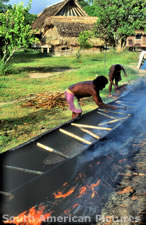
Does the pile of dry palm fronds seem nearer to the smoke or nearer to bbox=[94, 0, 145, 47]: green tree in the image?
the smoke

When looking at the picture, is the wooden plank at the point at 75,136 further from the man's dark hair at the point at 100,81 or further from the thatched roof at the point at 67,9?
the thatched roof at the point at 67,9

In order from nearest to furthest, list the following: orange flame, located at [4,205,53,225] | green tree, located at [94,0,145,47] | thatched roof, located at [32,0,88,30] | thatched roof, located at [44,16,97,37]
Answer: orange flame, located at [4,205,53,225], green tree, located at [94,0,145,47], thatched roof, located at [44,16,97,37], thatched roof, located at [32,0,88,30]

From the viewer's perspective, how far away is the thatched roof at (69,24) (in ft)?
98.4

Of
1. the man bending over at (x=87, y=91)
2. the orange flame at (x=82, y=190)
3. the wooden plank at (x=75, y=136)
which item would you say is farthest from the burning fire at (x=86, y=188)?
the man bending over at (x=87, y=91)

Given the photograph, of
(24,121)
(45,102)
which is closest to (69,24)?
(45,102)

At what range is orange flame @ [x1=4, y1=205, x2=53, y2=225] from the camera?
3409 mm

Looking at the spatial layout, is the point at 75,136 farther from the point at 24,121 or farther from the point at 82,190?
the point at 24,121

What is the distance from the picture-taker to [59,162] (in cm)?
433

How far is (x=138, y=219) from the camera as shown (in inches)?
141

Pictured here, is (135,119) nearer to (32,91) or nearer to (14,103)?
(14,103)

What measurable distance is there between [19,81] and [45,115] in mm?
6942

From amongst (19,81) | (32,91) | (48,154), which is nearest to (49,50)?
(19,81)

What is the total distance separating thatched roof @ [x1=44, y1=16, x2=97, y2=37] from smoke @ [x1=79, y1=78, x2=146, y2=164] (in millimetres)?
23521

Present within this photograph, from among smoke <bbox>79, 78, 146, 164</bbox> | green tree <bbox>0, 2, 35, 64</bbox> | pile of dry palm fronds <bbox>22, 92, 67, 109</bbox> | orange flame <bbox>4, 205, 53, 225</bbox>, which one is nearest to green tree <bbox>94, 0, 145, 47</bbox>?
green tree <bbox>0, 2, 35, 64</bbox>
